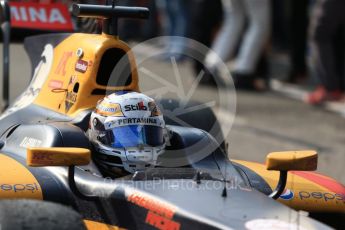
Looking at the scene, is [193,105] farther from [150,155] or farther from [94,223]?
[94,223]

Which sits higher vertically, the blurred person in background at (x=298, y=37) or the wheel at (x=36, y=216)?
the wheel at (x=36, y=216)

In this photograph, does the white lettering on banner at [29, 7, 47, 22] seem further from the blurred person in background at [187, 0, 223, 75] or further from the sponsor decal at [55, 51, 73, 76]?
Result: the blurred person in background at [187, 0, 223, 75]

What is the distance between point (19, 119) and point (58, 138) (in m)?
0.91

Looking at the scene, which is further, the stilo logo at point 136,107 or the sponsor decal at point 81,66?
the sponsor decal at point 81,66

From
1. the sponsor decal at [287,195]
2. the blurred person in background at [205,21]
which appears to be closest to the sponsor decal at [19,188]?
the sponsor decal at [287,195]

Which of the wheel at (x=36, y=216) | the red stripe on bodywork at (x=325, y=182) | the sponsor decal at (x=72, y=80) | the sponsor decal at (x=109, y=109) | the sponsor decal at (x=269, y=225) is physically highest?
the sponsor decal at (x=109, y=109)

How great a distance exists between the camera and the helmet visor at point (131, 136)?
520 cm

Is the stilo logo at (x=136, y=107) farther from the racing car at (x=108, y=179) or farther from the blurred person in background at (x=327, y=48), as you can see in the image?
the blurred person in background at (x=327, y=48)

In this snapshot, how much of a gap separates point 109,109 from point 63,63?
3.24ft

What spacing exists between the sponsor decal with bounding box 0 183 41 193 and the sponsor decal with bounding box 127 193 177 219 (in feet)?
1.88

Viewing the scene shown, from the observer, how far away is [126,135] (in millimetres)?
5219

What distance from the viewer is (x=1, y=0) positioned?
7.20 metres

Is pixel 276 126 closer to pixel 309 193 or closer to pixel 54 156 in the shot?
pixel 309 193

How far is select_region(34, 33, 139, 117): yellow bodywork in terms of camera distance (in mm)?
5867
